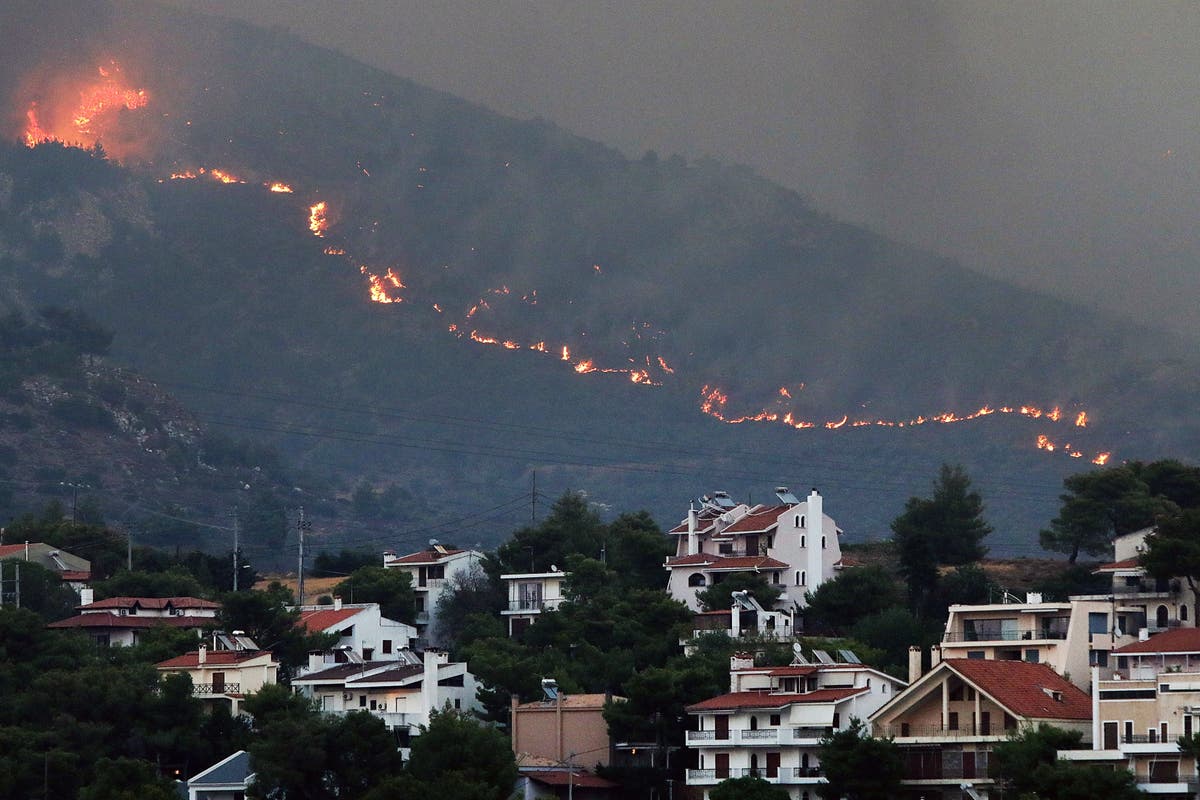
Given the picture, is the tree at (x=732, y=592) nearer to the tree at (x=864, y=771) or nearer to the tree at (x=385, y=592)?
the tree at (x=385, y=592)

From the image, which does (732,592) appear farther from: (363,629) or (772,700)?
(772,700)

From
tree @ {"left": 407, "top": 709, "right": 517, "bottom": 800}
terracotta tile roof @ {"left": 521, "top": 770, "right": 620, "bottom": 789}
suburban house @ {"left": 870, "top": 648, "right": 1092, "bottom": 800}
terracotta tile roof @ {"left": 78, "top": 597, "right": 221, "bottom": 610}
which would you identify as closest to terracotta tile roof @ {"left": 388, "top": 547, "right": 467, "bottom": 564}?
terracotta tile roof @ {"left": 78, "top": 597, "right": 221, "bottom": 610}

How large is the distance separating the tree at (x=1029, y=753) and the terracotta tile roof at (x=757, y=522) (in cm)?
4202

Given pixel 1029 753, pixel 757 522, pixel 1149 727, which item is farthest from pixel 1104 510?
pixel 1029 753

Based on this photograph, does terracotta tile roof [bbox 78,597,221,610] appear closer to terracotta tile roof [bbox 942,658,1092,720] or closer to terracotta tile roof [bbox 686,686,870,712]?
terracotta tile roof [bbox 686,686,870,712]

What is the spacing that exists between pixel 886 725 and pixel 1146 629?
Answer: 1612cm

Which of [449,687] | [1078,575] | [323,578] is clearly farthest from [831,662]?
[323,578]

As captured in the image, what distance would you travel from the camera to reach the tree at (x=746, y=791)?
269 ft

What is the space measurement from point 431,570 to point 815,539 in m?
22.3

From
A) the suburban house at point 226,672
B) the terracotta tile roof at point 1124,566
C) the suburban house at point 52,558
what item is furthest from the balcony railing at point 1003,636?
the suburban house at point 52,558

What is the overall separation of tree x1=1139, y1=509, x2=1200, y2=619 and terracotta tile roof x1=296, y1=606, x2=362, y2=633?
3875 centimetres

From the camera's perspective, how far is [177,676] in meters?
97.2

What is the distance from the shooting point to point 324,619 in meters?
114

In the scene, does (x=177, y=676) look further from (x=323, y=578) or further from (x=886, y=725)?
(x=323, y=578)
